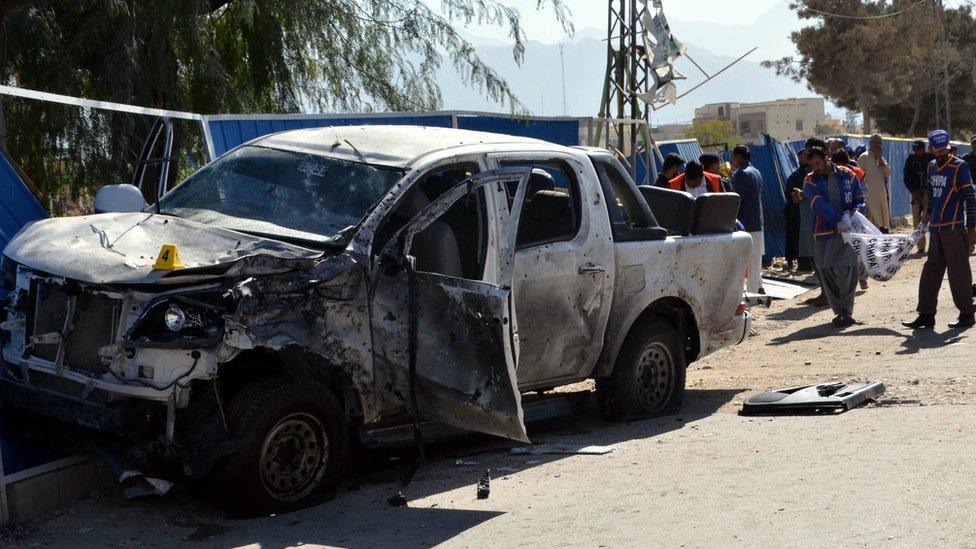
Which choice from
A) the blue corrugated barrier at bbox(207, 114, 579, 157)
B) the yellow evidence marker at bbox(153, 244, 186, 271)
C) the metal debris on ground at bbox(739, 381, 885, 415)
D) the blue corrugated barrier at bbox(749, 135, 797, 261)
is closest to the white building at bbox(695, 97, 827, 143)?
the blue corrugated barrier at bbox(749, 135, 797, 261)

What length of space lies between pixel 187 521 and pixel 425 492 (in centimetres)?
127

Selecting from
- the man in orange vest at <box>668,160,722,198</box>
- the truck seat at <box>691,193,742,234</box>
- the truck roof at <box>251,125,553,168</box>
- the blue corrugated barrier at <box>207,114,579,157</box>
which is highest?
the blue corrugated barrier at <box>207,114,579,157</box>

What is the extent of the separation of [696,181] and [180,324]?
26.7 feet

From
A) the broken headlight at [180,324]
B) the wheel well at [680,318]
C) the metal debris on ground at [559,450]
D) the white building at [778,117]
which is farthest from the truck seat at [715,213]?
the white building at [778,117]

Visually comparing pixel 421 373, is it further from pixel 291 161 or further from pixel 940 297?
pixel 940 297

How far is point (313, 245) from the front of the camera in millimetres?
6219

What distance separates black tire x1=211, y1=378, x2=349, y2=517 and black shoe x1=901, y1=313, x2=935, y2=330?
25.2 ft

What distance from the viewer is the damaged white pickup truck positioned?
561cm

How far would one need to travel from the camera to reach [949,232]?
11719mm

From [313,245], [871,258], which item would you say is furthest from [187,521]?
[871,258]

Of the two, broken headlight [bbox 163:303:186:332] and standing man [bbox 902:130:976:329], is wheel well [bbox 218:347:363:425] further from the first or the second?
standing man [bbox 902:130:976:329]

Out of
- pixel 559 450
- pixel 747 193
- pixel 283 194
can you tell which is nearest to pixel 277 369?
pixel 283 194

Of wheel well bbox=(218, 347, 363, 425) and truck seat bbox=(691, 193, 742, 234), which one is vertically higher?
truck seat bbox=(691, 193, 742, 234)

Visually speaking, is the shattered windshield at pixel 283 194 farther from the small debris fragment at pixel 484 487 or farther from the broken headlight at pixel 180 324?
the small debris fragment at pixel 484 487
